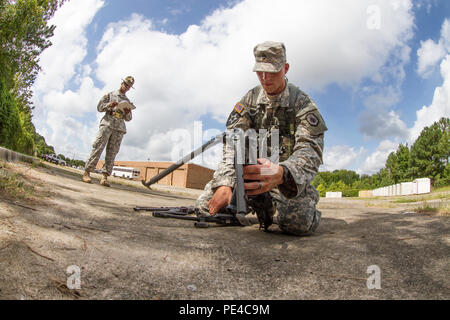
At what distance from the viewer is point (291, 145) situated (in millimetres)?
2832

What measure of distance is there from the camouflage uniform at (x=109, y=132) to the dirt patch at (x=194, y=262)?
385 centimetres

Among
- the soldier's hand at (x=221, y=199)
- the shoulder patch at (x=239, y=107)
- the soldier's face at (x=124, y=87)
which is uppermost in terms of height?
the soldier's face at (x=124, y=87)

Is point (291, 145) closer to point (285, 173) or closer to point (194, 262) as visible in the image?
point (285, 173)

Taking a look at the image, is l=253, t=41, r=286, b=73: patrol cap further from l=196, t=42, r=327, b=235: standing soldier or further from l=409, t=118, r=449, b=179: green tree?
l=409, t=118, r=449, b=179: green tree

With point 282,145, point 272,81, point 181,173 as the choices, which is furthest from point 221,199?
point 181,173

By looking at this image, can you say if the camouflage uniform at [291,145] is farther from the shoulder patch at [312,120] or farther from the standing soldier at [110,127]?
the standing soldier at [110,127]

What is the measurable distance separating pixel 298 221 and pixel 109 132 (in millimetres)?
4836

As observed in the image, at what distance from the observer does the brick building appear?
30.4m

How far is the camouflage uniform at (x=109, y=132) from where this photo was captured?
19.2ft

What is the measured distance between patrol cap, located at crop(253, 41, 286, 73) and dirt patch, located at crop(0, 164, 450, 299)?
148 centimetres

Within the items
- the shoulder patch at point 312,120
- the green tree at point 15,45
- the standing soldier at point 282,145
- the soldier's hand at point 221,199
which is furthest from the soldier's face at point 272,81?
the green tree at point 15,45
